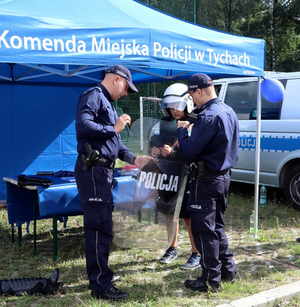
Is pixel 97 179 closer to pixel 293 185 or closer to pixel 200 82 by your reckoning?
pixel 200 82

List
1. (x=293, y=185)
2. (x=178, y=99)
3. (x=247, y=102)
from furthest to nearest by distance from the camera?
(x=247, y=102)
(x=293, y=185)
(x=178, y=99)

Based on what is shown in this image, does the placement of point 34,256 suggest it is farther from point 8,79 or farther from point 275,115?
point 275,115

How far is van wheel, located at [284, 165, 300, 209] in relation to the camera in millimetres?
6980

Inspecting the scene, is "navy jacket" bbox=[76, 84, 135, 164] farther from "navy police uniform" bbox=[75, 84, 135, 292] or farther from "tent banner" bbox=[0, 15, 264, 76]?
"tent banner" bbox=[0, 15, 264, 76]

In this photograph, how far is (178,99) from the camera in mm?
4117

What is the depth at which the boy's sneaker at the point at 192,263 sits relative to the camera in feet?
14.8

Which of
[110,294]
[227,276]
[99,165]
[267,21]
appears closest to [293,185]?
[227,276]

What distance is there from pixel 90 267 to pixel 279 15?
25410 millimetres

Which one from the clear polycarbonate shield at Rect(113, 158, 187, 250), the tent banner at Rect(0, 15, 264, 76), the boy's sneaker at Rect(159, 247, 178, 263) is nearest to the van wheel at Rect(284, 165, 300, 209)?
the tent banner at Rect(0, 15, 264, 76)

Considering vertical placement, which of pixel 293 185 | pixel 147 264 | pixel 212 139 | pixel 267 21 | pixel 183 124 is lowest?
pixel 147 264

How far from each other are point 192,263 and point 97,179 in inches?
63.0

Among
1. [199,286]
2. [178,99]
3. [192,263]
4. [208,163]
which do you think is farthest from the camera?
[192,263]

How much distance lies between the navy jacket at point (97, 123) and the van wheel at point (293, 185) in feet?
13.7

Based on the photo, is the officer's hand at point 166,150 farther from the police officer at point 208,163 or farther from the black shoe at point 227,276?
the black shoe at point 227,276
